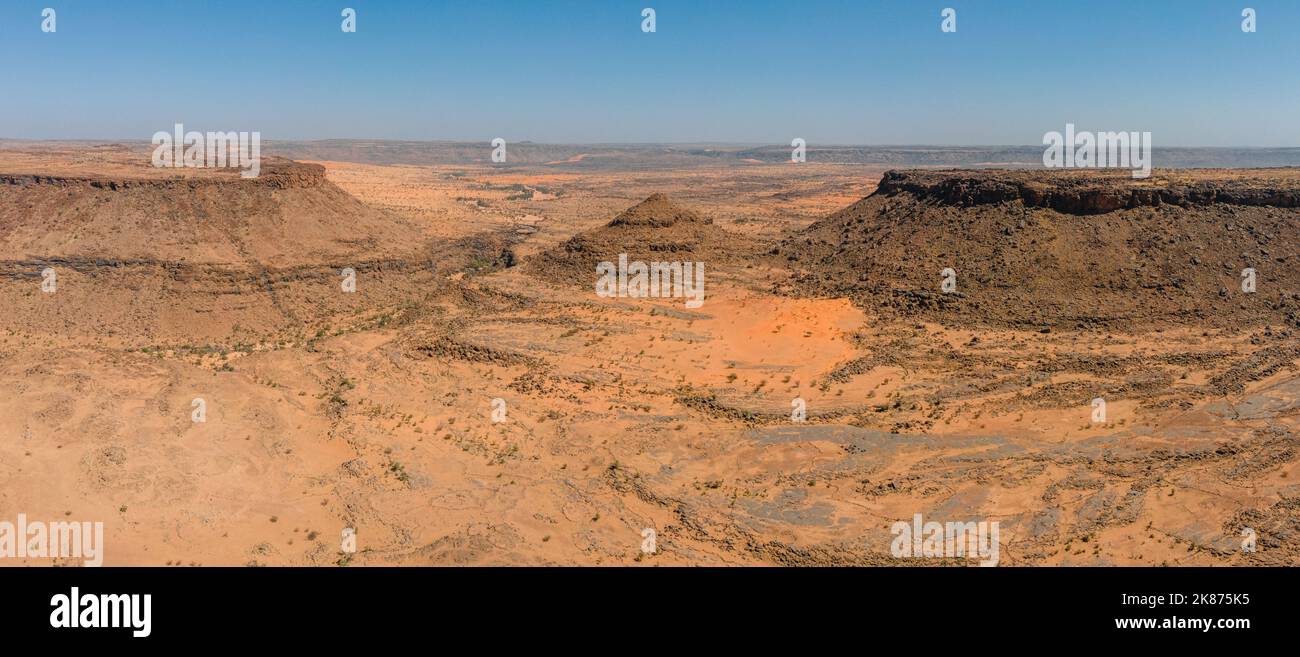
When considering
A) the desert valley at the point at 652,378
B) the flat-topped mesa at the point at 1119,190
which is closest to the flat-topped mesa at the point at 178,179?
the desert valley at the point at 652,378

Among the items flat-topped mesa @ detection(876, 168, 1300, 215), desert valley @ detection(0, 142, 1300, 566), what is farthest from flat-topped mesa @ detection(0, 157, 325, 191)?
flat-topped mesa @ detection(876, 168, 1300, 215)

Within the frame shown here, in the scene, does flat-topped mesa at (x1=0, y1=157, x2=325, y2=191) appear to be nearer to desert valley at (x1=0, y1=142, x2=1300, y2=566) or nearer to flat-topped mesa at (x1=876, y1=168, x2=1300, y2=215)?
desert valley at (x1=0, y1=142, x2=1300, y2=566)

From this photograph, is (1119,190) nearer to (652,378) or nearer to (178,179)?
(652,378)

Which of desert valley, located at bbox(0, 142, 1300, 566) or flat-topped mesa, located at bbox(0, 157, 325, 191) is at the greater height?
flat-topped mesa, located at bbox(0, 157, 325, 191)

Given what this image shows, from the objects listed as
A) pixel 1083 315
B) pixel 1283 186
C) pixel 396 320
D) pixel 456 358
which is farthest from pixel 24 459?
pixel 1283 186

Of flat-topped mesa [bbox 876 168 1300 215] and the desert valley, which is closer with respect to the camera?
the desert valley

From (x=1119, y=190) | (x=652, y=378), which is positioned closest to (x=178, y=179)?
(x=652, y=378)
